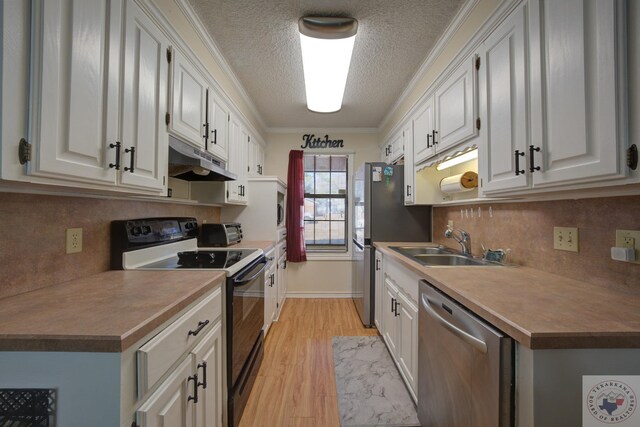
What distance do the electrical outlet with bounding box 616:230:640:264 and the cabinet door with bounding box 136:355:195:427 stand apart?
1762 mm

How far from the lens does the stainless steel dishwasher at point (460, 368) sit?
848mm

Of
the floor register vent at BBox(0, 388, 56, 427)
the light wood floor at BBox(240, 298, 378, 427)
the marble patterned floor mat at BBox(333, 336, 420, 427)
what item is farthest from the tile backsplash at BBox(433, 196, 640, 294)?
the floor register vent at BBox(0, 388, 56, 427)

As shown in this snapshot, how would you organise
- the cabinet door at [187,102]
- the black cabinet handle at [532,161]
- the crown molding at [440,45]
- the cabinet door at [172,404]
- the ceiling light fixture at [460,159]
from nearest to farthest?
the cabinet door at [172,404] < the black cabinet handle at [532,161] < the cabinet door at [187,102] < the crown molding at [440,45] < the ceiling light fixture at [460,159]

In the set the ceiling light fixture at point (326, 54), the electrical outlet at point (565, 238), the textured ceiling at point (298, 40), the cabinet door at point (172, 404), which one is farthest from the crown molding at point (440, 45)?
the cabinet door at point (172, 404)

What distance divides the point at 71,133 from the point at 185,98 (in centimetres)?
90

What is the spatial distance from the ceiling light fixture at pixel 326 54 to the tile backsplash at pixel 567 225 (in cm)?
159

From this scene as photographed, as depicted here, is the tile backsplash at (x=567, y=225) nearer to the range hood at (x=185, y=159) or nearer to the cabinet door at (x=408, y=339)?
the cabinet door at (x=408, y=339)

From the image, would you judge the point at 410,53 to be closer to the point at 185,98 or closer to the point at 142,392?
the point at 185,98

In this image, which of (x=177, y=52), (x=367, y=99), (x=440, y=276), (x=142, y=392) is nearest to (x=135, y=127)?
(x=177, y=52)

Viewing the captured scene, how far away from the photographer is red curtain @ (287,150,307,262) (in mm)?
3939

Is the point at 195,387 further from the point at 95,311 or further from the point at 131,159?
the point at 131,159

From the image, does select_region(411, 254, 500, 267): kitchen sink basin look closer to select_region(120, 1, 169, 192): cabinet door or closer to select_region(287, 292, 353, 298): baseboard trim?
select_region(120, 1, 169, 192): cabinet door

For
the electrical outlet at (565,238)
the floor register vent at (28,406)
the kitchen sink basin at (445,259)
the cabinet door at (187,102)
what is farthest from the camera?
the kitchen sink basin at (445,259)

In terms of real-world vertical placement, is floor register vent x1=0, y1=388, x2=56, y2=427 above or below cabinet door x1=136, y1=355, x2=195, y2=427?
above
